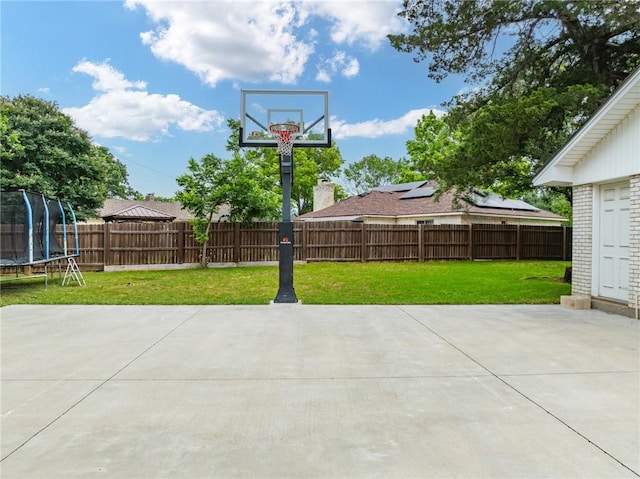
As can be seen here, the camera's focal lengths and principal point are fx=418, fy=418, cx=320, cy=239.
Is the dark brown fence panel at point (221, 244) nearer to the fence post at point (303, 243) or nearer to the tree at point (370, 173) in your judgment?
the fence post at point (303, 243)

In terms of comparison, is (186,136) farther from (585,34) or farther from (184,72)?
(585,34)

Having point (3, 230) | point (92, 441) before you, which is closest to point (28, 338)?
point (92, 441)

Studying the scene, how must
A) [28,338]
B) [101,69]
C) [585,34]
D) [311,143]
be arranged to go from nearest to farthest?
[28,338], [311,143], [585,34], [101,69]

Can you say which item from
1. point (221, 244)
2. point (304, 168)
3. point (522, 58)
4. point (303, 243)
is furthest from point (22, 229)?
point (304, 168)

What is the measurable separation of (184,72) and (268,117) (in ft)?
48.1

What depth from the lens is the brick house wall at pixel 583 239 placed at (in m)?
7.80

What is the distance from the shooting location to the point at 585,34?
10.3 m

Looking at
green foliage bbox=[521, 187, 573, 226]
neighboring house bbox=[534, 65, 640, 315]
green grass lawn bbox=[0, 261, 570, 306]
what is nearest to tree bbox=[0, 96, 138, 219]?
green grass lawn bbox=[0, 261, 570, 306]

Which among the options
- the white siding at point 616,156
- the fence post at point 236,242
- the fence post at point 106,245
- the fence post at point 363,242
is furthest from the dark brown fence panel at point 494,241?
the fence post at point 106,245

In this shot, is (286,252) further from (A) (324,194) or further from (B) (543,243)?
(A) (324,194)

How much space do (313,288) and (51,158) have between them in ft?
60.4

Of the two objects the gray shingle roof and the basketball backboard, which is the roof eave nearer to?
the basketball backboard

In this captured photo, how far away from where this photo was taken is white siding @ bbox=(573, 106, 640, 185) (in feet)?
21.7

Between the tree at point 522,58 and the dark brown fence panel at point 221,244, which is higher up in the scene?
the tree at point 522,58
